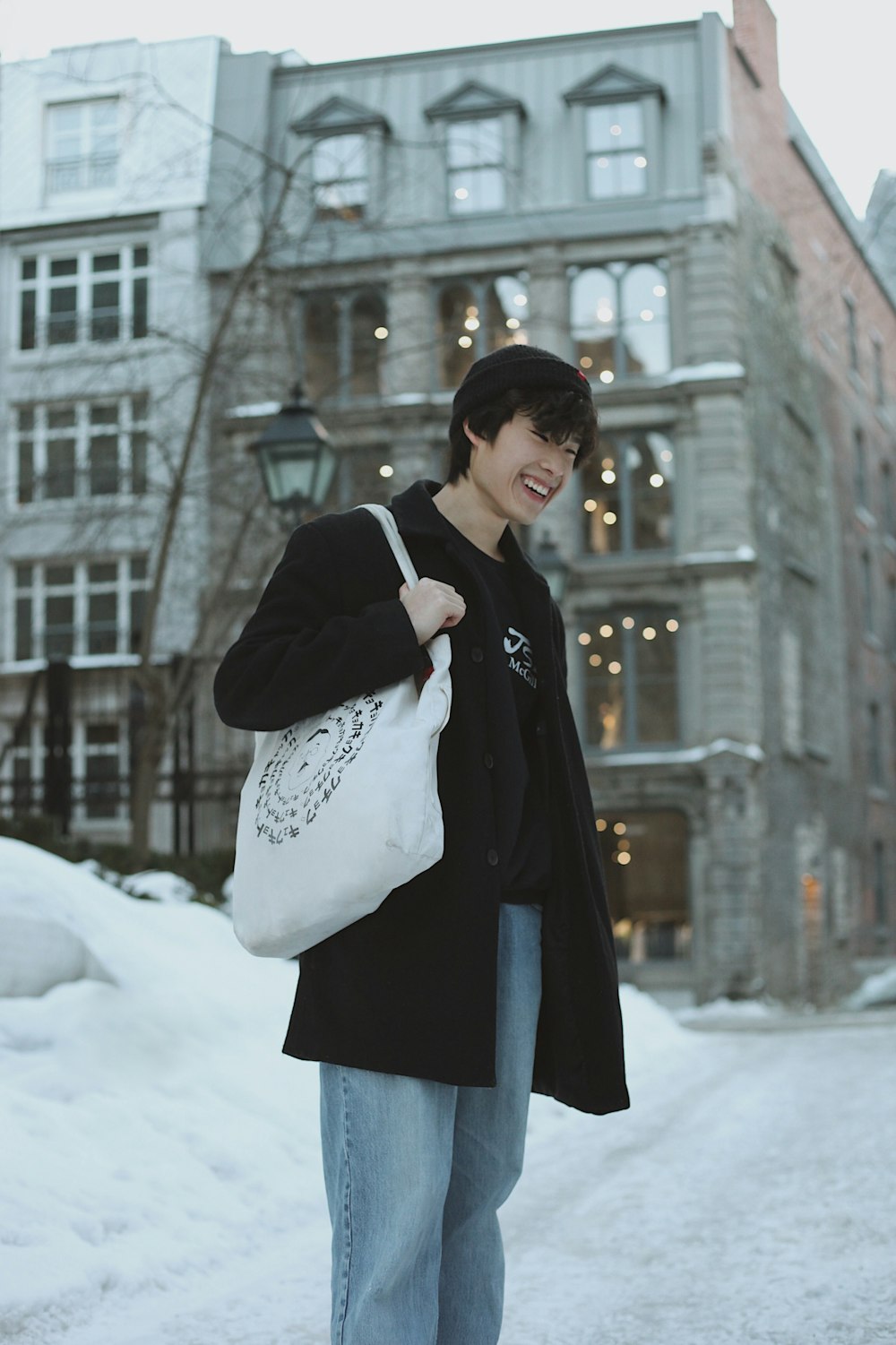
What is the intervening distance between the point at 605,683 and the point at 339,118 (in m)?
10.8

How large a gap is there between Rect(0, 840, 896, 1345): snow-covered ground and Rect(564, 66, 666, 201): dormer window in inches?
852

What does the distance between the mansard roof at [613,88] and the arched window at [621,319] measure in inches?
109

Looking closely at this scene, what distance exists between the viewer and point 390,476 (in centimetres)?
2781

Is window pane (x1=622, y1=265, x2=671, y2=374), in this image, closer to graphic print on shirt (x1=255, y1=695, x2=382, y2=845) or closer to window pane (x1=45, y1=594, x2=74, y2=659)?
window pane (x1=45, y1=594, x2=74, y2=659)

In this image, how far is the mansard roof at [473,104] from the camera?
28.7 m

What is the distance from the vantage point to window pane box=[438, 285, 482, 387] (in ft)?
94.9

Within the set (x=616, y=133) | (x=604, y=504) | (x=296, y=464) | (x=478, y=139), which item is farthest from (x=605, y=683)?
(x=296, y=464)

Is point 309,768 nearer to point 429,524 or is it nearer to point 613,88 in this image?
point 429,524

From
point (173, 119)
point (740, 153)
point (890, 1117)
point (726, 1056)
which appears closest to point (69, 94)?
point (173, 119)

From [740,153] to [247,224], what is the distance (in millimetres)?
8657

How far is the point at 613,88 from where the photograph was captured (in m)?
28.4

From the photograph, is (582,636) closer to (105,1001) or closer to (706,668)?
(706,668)

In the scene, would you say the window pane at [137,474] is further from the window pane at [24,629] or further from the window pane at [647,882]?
the window pane at [647,882]

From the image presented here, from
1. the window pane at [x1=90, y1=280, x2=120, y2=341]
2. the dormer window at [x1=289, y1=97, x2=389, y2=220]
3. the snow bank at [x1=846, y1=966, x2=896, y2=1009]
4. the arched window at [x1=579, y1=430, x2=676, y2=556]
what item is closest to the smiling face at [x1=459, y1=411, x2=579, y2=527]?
the arched window at [x1=579, y1=430, x2=676, y2=556]
